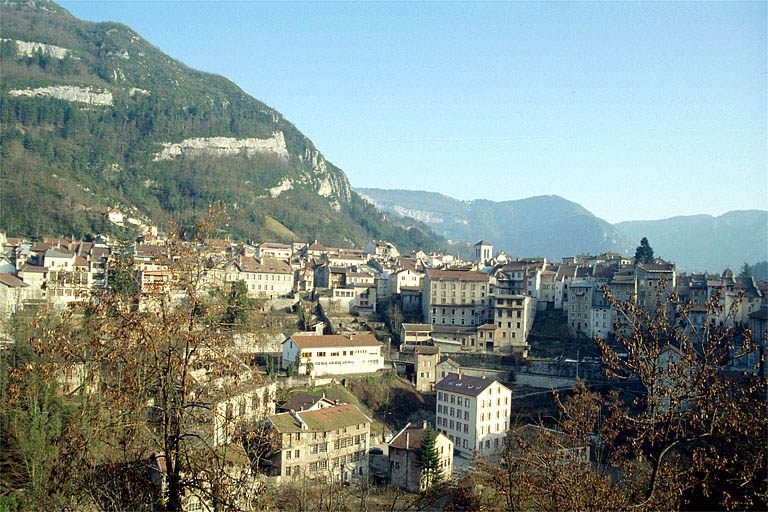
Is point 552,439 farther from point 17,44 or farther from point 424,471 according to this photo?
point 17,44

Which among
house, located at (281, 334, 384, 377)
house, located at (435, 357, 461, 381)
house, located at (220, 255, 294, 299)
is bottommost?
house, located at (435, 357, 461, 381)

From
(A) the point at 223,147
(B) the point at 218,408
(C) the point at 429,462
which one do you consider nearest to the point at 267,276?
(C) the point at 429,462

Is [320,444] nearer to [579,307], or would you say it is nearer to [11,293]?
[11,293]

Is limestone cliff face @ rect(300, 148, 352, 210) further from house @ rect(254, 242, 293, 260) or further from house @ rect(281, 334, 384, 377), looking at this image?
house @ rect(281, 334, 384, 377)

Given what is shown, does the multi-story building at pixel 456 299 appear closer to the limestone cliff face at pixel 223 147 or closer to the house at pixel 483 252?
the house at pixel 483 252

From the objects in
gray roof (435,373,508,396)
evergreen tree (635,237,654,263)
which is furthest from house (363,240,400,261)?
gray roof (435,373,508,396)

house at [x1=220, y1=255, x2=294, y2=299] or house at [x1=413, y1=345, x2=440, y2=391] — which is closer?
house at [x1=413, y1=345, x2=440, y2=391]

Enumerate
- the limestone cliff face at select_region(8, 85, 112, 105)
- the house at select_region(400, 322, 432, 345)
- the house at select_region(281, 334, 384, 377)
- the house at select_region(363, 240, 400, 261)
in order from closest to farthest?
1. the house at select_region(281, 334, 384, 377)
2. the house at select_region(400, 322, 432, 345)
3. the house at select_region(363, 240, 400, 261)
4. the limestone cliff face at select_region(8, 85, 112, 105)
